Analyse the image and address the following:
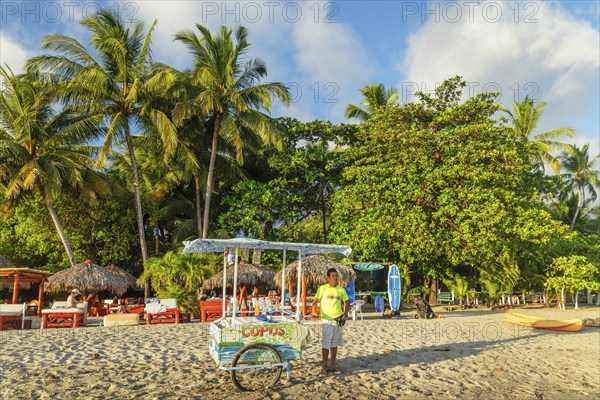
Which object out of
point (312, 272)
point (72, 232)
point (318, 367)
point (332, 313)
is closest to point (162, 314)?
point (312, 272)

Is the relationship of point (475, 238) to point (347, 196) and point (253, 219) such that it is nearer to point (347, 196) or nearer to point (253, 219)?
point (347, 196)

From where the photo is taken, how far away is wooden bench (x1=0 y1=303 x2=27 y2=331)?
13.2 metres

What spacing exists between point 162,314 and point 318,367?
8.42 m

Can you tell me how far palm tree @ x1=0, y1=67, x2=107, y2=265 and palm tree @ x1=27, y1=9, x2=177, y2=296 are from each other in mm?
836

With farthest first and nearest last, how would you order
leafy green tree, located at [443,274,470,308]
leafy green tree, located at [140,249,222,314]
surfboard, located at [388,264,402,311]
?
1. leafy green tree, located at [443,274,470,308]
2. surfboard, located at [388,264,402,311]
3. leafy green tree, located at [140,249,222,314]

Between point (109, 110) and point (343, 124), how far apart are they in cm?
1087

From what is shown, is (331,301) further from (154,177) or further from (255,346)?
(154,177)

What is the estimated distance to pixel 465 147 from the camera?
64.8 ft

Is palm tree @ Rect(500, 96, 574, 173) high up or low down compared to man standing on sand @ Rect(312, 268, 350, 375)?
up

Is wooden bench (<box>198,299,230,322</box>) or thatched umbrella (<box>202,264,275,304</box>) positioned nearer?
wooden bench (<box>198,299,230,322</box>)

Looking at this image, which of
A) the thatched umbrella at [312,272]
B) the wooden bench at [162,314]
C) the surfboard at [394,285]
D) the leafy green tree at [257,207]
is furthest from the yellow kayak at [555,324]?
the leafy green tree at [257,207]

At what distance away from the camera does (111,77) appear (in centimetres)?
2003

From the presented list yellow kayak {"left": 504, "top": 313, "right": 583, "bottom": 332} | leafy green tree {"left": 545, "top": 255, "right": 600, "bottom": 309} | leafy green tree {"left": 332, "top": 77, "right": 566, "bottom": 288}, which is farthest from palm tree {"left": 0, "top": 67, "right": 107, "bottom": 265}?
leafy green tree {"left": 545, "top": 255, "right": 600, "bottom": 309}

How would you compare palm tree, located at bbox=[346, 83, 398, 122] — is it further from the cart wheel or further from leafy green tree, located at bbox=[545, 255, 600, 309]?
the cart wheel
